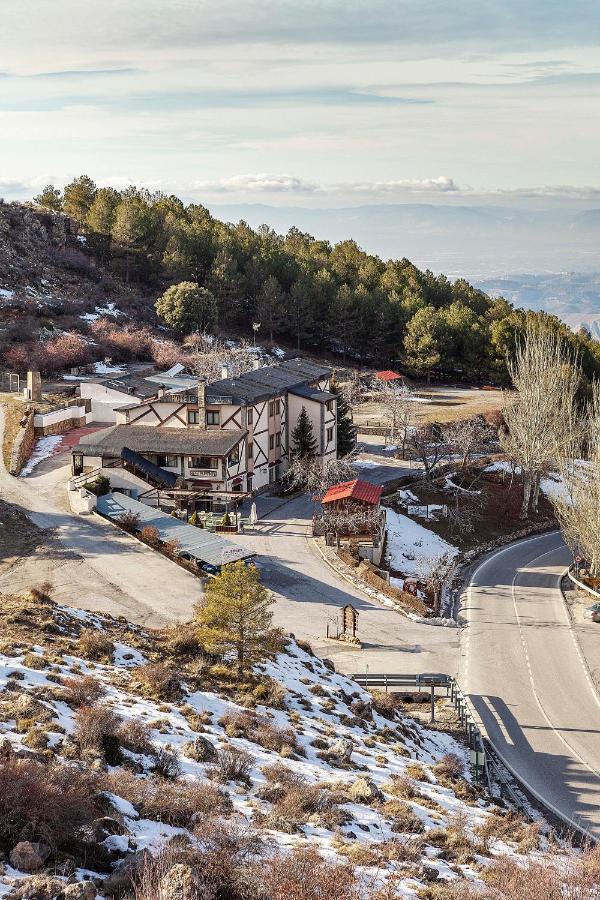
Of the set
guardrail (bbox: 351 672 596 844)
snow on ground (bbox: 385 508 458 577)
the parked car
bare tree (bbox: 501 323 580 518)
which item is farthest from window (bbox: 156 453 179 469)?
the parked car

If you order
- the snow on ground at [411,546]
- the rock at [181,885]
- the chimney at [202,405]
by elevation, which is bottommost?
the snow on ground at [411,546]

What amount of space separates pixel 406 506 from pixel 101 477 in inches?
791

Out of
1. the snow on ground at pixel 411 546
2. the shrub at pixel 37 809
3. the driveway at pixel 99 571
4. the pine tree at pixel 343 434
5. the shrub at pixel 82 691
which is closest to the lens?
the shrub at pixel 37 809

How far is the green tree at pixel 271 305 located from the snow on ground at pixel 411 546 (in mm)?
48990

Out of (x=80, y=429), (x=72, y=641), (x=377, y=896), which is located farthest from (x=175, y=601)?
(x=80, y=429)

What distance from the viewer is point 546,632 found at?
41.2 meters

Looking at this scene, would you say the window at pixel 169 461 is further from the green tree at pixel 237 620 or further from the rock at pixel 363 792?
the rock at pixel 363 792

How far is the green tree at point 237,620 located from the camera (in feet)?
90.8

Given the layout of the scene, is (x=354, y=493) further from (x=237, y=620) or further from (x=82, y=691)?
(x=82, y=691)

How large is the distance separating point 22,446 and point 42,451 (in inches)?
68.2

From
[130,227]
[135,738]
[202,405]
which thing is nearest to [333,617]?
[135,738]

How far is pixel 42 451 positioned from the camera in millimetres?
56344

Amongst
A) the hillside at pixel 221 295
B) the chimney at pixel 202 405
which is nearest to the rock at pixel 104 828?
the chimney at pixel 202 405

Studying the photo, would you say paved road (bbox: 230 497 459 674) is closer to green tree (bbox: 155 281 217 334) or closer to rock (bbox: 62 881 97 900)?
rock (bbox: 62 881 97 900)
